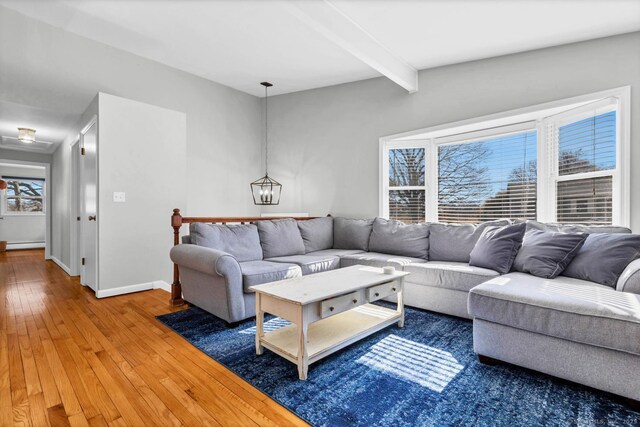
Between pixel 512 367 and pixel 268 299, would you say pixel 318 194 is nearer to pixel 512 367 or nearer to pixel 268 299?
pixel 268 299

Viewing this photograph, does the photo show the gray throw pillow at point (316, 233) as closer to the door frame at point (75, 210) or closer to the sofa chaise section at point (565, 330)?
the sofa chaise section at point (565, 330)

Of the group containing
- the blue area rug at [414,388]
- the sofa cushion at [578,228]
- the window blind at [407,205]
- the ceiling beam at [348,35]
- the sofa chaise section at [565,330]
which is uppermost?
the ceiling beam at [348,35]

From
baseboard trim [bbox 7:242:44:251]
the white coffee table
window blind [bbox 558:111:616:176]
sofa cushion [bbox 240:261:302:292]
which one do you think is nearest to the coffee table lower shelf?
the white coffee table

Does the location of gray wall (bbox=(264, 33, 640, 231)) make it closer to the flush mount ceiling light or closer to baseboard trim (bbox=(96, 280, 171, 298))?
baseboard trim (bbox=(96, 280, 171, 298))

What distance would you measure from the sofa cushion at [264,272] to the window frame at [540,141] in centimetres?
181

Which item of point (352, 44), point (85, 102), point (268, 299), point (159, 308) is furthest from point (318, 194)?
point (85, 102)

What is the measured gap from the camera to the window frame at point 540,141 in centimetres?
271

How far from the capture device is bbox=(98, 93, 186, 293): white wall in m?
3.51

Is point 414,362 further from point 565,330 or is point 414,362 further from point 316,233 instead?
point 316,233

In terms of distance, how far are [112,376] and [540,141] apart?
4225mm

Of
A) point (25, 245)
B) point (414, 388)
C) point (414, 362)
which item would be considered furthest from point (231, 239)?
point (25, 245)

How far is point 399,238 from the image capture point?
364 centimetres

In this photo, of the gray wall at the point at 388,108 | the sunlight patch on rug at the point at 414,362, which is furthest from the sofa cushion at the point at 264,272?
the gray wall at the point at 388,108

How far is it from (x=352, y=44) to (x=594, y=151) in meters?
2.48
